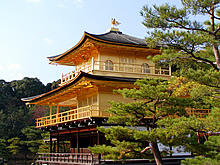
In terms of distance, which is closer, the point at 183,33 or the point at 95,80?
the point at 183,33

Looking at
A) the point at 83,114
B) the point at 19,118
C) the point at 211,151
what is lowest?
the point at 211,151

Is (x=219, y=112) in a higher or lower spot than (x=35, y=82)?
lower

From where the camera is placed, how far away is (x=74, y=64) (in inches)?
984

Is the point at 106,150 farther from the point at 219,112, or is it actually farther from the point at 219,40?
the point at 219,40

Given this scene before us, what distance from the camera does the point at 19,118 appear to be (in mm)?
48438

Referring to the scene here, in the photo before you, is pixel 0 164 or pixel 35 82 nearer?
pixel 0 164

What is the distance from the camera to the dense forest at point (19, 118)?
40.0 meters

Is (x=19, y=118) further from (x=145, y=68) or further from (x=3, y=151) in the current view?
(x=145, y=68)

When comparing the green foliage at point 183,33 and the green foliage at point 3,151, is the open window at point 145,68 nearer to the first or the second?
the green foliage at point 183,33

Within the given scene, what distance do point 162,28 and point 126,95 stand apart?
324cm

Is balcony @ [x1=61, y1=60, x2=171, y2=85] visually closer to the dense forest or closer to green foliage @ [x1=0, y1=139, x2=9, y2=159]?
the dense forest

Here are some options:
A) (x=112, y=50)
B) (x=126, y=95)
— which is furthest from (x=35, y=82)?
(x=126, y=95)

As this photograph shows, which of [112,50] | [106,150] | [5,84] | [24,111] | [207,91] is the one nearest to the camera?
[207,91]

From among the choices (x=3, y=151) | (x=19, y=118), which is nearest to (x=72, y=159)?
(x=3, y=151)
